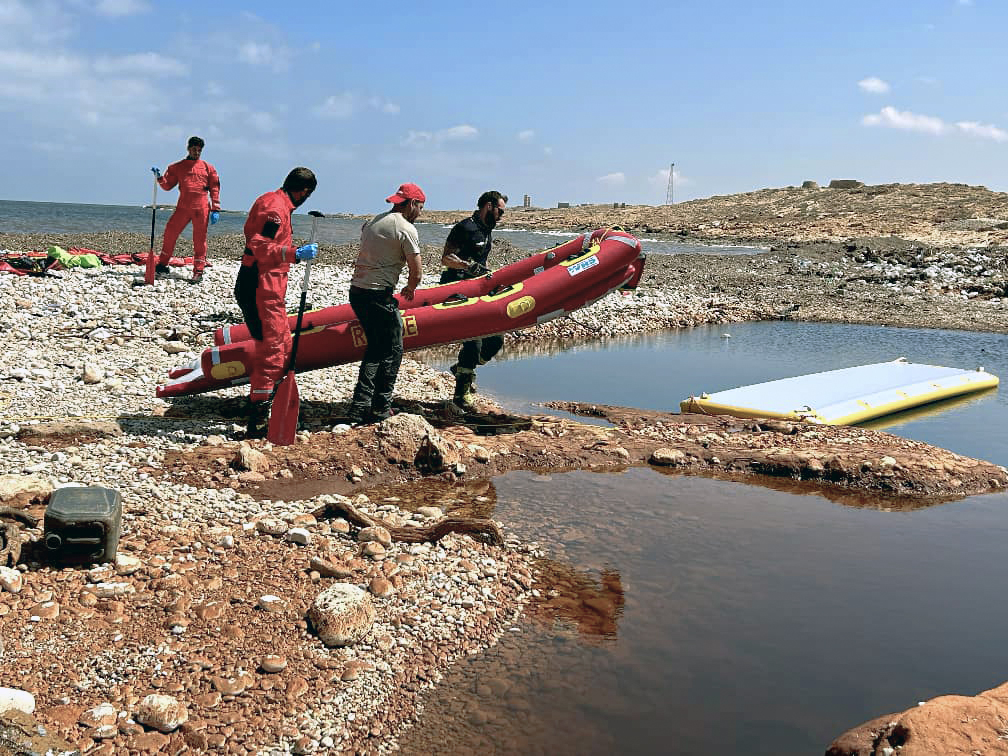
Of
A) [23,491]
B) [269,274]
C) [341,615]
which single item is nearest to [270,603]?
[341,615]

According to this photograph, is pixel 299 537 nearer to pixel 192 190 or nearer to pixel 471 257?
pixel 471 257

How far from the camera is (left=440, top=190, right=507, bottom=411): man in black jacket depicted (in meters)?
8.57

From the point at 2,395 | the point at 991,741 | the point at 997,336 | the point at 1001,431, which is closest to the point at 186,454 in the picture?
the point at 2,395

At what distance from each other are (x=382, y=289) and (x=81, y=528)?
3.52 metres

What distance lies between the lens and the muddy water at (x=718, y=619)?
12.7ft

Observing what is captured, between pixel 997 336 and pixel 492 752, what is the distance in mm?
17358

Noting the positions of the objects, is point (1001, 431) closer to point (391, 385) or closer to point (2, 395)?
point (391, 385)

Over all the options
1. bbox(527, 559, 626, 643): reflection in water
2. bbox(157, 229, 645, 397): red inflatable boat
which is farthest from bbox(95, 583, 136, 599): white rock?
bbox(157, 229, 645, 397): red inflatable boat

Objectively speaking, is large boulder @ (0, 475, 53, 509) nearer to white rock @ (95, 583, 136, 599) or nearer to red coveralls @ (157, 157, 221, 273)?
white rock @ (95, 583, 136, 599)

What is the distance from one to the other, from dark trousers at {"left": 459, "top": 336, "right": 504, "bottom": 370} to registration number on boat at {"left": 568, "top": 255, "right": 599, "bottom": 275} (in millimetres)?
1014

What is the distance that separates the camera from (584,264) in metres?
8.86

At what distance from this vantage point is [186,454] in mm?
6684

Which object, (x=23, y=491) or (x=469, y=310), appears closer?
(x=23, y=491)

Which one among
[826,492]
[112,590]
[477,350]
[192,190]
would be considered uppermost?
[192,190]
